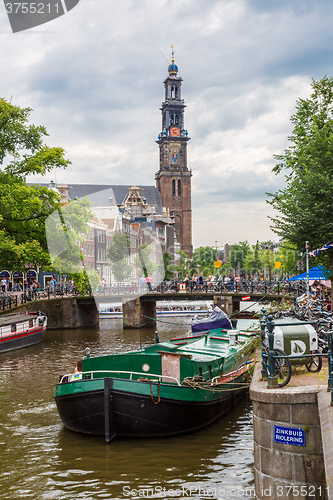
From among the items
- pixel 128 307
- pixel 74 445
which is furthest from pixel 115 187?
pixel 74 445

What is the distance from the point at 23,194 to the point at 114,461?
22.7 meters

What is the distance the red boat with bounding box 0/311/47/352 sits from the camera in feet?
102

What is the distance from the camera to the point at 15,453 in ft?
45.1

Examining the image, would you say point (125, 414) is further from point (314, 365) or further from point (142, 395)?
point (314, 365)

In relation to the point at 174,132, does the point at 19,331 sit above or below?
below

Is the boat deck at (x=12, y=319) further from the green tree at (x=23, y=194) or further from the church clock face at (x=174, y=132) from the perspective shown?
the church clock face at (x=174, y=132)

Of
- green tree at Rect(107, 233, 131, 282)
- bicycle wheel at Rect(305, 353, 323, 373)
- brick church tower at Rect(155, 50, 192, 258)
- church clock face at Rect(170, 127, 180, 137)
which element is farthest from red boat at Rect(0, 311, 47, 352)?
church clock face at Rect(170, 127, 180, 137)

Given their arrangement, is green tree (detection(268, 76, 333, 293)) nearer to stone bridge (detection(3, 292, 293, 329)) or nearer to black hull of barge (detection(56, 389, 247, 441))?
black hull of barge (detection(56, 389, 247, 441))

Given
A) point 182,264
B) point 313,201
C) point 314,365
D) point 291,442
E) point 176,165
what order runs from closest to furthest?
1. point 291,442
2. point 314,365
3. point 313,201
4. point 182,264
5. point 176,165

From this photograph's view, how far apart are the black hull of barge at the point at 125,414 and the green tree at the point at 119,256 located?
47.0 meters

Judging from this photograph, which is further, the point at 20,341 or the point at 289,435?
the point at 20,341

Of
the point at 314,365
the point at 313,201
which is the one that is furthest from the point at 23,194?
the point at 314,365

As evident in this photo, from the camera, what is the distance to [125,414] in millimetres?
14062

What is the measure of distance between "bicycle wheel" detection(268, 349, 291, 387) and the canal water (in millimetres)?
3481
